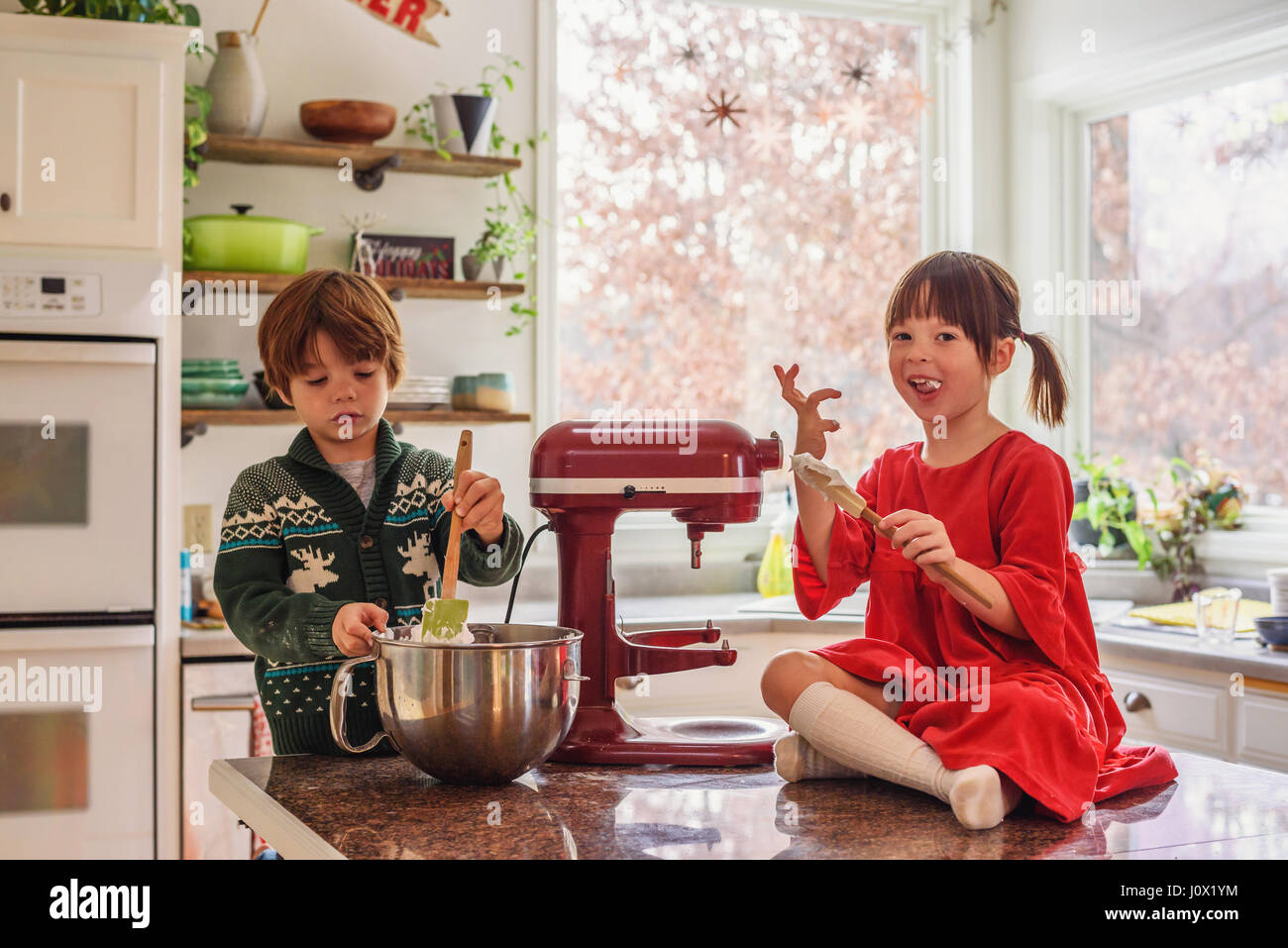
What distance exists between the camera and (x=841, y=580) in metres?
1.31

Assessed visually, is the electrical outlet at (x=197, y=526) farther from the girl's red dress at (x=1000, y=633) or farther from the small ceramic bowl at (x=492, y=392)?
the girl's red dress at (x=1000, y=633)

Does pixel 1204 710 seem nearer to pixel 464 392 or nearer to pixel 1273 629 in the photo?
pixel 1273 629

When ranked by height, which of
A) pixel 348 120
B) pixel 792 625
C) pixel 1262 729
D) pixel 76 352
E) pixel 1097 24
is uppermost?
pixel 1097 24

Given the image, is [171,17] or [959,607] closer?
[959,607]

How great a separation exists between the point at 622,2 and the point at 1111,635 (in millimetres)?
2122

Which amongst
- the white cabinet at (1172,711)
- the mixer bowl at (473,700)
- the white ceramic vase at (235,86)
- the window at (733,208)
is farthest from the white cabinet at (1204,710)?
the white ceramic vase at (235,86)

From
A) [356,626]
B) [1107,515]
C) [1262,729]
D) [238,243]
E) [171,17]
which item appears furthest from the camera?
[1107,515]

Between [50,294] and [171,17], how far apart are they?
687mm

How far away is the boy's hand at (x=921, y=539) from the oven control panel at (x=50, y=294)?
193 cm

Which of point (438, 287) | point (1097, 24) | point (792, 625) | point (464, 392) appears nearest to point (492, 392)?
point (464, 392)

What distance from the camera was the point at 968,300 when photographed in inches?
49.4

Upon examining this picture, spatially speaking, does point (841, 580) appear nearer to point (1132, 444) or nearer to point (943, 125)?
point (1132, 444)

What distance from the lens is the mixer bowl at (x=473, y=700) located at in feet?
3.48
